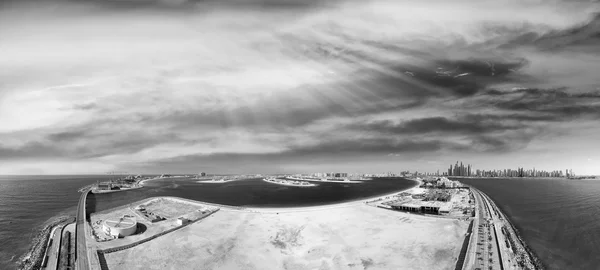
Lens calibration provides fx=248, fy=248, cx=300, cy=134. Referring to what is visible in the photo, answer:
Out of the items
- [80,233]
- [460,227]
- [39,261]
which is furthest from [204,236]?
[460,227]

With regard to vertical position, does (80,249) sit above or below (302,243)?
below

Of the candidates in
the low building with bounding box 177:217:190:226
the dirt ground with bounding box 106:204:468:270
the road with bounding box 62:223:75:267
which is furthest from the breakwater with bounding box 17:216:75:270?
the low building with bounding box 177:217:190:226

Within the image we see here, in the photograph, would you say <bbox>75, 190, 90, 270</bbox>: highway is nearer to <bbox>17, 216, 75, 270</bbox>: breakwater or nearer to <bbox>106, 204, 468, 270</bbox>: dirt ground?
<bbox>106, 204, 468, 270</bbox>: dirt ground

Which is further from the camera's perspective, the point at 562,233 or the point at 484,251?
the point at 562,233

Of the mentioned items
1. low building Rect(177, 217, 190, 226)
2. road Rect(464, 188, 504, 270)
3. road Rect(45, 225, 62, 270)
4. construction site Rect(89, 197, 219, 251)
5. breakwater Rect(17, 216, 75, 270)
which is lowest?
breakwater Rect(17, 216, 75, 270)

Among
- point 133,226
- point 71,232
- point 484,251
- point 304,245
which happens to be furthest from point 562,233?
point 71,232

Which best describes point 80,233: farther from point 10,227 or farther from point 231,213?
point 231,213

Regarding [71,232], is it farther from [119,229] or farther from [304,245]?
[304,245]

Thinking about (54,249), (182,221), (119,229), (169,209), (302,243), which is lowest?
(169,209)
